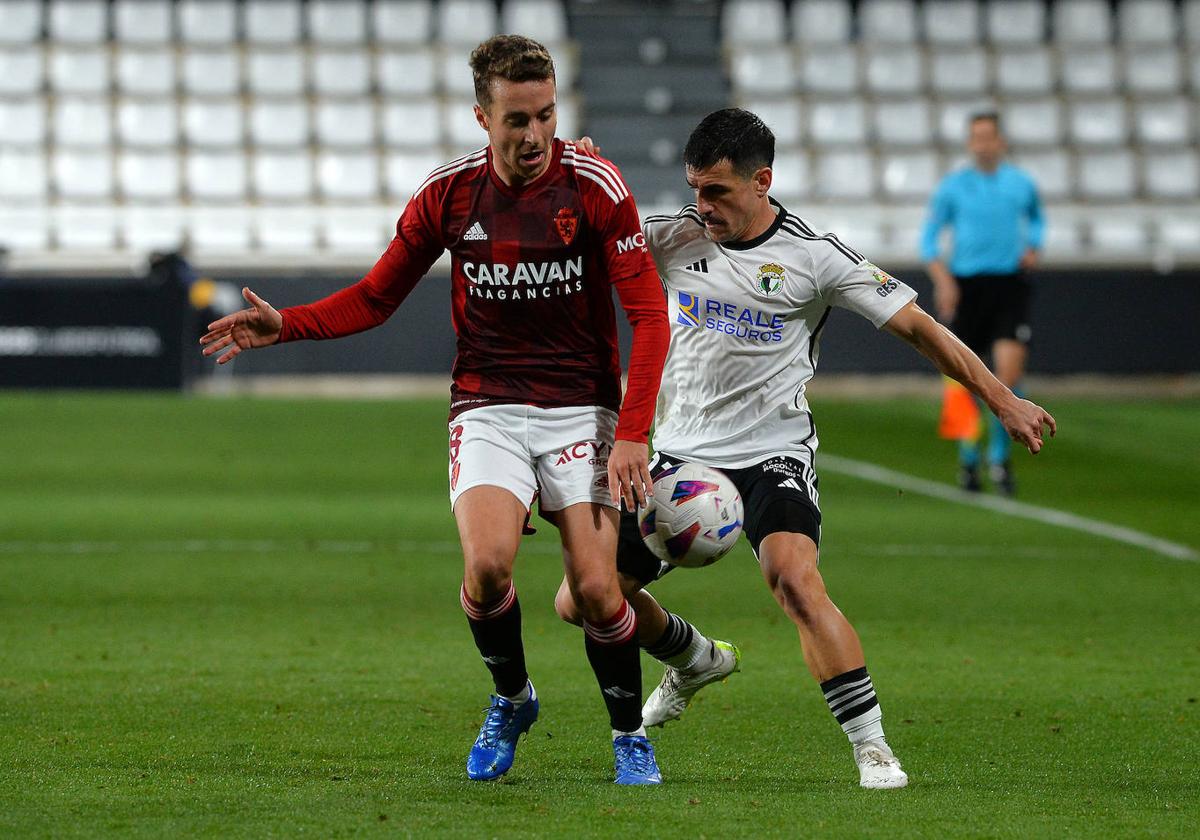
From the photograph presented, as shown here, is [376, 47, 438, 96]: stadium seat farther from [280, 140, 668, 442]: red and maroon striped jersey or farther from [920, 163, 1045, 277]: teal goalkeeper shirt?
[280, 140, 668, 442]: red and maroon striped jersey

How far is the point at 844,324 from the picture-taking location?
20.5 metres

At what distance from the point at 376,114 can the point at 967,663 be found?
1888cm

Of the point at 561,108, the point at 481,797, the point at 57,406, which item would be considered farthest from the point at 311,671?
the point at 561,108

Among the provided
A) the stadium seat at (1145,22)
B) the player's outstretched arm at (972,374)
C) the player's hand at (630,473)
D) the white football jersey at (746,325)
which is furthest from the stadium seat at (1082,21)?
the player's hand at (630,473)

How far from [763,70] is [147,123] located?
338 inches

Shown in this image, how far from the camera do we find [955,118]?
25.2 m

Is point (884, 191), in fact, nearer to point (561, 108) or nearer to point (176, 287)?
point (561, 108)

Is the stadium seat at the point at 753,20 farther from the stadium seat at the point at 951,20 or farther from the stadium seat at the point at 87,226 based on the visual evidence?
→ the stadium seat at the point at 87,226

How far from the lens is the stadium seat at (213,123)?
78.8 ft

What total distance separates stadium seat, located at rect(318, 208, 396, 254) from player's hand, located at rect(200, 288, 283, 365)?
18.0m

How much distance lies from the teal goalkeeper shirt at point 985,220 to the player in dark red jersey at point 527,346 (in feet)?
24.3

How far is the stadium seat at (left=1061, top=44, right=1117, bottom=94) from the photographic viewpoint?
25.7 m

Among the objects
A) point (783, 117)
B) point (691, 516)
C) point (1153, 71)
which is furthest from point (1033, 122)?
point (691, 516)

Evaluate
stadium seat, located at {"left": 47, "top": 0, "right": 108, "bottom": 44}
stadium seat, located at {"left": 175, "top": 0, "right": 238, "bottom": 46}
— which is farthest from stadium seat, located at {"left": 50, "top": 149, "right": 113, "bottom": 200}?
stadium seat, located at {"left": 175, "top": 0, "right": 238, "bottom": 46}
